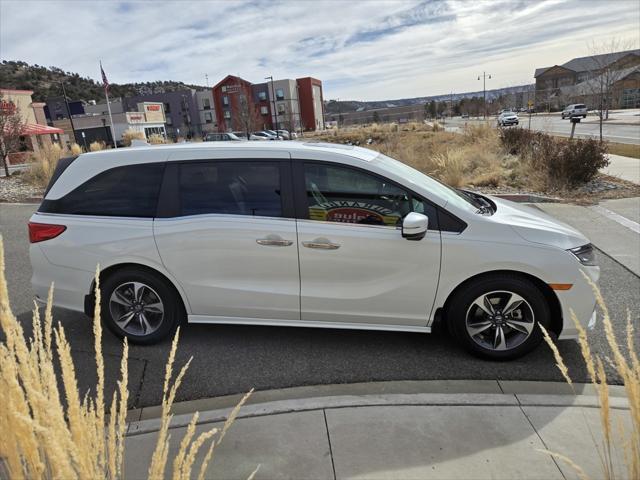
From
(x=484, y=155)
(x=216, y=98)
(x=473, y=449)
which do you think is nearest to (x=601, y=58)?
Answer: (x=484, y=155)

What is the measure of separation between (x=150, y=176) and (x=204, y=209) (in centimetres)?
63

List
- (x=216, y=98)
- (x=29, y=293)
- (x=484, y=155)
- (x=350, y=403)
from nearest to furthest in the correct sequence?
1. (x=350, y=403)
2. (x=29, y=293)
3. (x=484, y=155)
4. (x=216, y=98)

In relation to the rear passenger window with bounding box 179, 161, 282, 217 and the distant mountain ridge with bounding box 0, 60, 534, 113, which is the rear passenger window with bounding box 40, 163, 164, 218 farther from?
the distant mountain ridge with bounding box 0, 60, 534, 113

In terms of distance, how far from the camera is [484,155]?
1454 cm

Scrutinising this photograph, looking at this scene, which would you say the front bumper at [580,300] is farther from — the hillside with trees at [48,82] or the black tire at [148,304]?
the hillside with trees at [48,82]

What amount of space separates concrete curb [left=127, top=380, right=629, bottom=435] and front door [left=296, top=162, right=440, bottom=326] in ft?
2.24

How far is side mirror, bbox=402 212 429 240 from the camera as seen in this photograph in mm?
3482

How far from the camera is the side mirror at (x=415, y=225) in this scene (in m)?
3.48

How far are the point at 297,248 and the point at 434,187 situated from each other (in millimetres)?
1357

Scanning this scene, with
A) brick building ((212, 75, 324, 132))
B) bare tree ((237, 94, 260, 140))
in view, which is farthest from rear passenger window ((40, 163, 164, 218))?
brick building ((212, 75, 324, 132))

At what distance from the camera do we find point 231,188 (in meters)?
3.98

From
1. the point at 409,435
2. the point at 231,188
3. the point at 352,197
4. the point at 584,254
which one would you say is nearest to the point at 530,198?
the point at 584,254

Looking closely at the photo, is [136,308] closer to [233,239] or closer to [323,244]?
[233,239]

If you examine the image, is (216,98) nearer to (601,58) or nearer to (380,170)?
(601,58)
